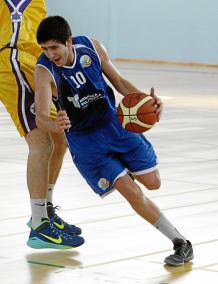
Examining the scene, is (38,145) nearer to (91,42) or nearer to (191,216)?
(91,42)

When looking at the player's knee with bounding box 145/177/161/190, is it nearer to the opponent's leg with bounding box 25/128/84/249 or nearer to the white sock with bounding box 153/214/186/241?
the white sock with bounding box 153/214/186/241

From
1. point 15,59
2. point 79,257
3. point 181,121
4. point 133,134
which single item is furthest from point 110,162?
point 181,121

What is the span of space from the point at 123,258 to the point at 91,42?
1.16 meters

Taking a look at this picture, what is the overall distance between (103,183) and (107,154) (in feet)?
0.51

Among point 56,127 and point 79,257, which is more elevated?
point 56,127

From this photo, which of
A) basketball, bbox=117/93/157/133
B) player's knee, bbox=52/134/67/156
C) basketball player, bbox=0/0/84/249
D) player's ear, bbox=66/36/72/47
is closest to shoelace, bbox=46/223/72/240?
basketball player, bbox=0/0/84/249

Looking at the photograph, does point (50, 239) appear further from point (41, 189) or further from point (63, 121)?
point (63, 121)

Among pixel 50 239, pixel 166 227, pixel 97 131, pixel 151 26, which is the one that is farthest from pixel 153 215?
pixel 151 26

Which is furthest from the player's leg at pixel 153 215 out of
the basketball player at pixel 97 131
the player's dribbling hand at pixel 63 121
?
the player's dribbling hand at pixel 63 121

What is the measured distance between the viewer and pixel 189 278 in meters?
4.44

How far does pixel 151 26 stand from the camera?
78.3 feet

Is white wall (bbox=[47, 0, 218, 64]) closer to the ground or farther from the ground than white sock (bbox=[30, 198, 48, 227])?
closer to the ground

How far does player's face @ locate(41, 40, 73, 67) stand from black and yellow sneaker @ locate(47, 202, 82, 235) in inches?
40.5

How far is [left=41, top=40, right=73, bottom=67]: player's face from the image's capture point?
468 centimetres
